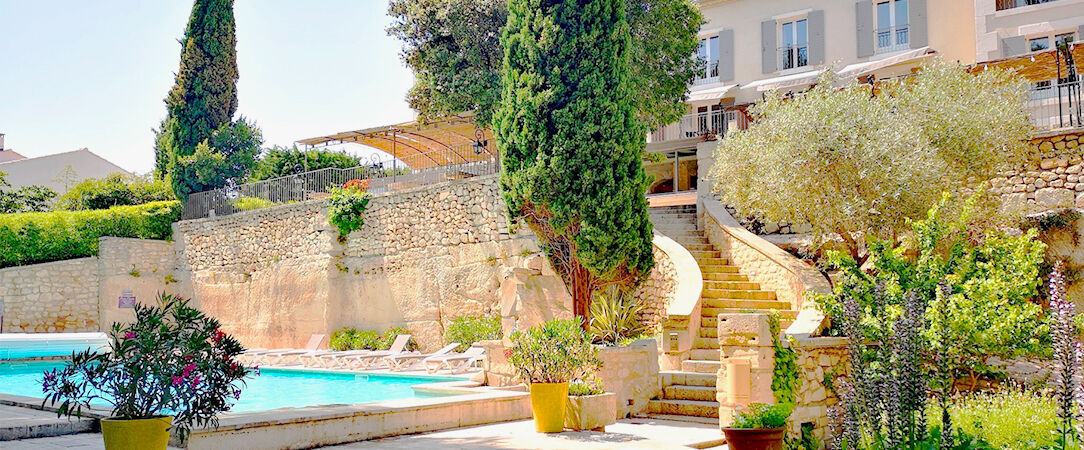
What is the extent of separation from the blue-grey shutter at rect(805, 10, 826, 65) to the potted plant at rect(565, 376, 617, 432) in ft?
54.1

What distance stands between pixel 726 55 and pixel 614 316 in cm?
1345

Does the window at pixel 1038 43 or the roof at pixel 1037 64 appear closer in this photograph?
the roof at pixel 1037 64

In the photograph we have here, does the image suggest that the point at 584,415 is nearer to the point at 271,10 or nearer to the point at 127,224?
the point at 271,10

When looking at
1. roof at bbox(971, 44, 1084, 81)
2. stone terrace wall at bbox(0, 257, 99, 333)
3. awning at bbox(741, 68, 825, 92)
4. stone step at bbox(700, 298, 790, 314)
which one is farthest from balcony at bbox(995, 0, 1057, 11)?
stone terrace wall at bbox(0, 257, 99, 333)

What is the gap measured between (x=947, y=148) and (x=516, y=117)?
6782 mm

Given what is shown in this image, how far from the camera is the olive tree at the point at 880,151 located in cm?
1267

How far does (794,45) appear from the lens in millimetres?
24031

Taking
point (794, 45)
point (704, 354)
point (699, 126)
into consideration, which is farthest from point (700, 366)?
point (794, 45)

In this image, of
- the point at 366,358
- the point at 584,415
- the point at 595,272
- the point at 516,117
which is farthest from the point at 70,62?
the point at 584,415

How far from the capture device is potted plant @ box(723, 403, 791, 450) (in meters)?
6.98

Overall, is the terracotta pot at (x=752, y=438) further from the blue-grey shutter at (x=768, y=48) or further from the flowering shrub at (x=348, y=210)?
the blue-grey shutter at (x=768, y=48)

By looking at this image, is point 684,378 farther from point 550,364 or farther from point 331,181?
point 331,181

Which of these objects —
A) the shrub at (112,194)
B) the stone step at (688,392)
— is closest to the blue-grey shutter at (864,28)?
the stone step at (688,392)

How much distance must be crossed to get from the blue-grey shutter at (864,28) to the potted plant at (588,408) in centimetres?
1637
